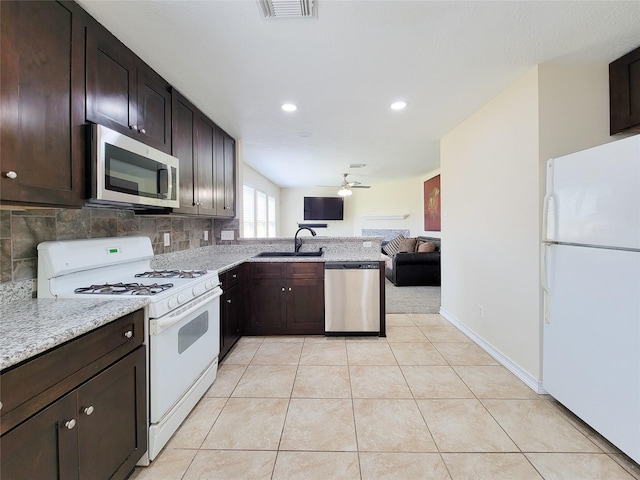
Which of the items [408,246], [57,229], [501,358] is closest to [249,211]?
[408,246]

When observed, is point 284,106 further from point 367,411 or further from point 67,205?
point 367,411

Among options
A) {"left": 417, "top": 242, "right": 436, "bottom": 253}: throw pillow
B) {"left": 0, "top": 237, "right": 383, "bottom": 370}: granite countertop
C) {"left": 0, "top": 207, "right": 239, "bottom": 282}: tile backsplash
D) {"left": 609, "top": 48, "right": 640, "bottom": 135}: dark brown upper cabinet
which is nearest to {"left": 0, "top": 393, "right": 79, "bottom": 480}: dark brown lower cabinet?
{"left": 0, "top": 237, "right": 383, "bottom": 370}: granite countertop

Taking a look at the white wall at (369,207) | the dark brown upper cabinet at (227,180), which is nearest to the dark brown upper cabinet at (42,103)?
the dark brown upper cabinet at (227,180)

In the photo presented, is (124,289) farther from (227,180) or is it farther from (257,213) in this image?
(257,213)

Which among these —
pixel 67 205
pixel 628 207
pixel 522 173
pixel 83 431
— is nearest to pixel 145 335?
pixel 83 431

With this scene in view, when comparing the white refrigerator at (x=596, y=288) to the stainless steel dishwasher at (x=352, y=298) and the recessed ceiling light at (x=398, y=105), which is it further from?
the stainless steel dishwasher at (x=352, y=298)

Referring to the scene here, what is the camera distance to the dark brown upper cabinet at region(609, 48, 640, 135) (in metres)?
1.93

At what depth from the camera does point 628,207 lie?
143cm

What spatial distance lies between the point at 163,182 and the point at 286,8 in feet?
4.39

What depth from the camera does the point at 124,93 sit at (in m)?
1.76

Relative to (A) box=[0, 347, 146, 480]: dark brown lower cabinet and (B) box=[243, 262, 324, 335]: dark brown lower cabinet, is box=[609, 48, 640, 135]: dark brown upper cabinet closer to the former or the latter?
(B) box=[243, 262, 324, 335]: dark brown lower cabinet

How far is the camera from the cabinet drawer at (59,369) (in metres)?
0.85

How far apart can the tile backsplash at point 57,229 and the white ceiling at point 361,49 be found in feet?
3.65

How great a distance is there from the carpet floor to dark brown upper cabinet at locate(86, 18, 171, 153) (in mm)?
3496
